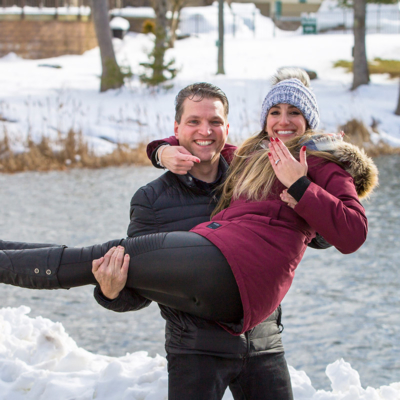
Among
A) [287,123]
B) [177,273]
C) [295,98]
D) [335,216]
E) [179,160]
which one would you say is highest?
[295,98]

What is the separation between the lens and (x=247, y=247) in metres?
2.59

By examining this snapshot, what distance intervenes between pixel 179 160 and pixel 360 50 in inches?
757

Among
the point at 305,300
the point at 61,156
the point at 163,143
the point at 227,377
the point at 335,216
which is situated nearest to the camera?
the point at 335,216

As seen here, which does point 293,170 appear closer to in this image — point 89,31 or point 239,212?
point 239,212

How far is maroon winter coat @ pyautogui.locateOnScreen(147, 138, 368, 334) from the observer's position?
2.54 metres

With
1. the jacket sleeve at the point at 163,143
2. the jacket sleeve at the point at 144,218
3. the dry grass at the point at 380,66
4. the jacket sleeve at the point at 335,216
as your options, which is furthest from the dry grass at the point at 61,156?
the dry grass at the point at 380,66

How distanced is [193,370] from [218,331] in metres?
0.19

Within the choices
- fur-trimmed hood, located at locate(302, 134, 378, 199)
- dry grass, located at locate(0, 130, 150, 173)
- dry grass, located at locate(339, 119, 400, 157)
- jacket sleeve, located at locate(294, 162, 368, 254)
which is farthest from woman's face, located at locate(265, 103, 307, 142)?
dry grass, located at locate(339, 119, 400, 157)

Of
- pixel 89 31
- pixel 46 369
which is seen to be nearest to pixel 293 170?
pixel 46 369

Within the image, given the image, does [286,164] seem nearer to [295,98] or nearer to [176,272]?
[295,98]

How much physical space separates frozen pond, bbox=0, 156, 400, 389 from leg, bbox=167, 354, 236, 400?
2.56 meters

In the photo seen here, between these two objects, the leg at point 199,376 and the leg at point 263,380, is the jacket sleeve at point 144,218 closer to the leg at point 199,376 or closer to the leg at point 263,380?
the leg at point 199,376

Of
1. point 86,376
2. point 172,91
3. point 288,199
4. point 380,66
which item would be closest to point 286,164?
point 288,199

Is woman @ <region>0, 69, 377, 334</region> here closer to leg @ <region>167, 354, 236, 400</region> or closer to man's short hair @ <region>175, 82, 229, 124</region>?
leg @ <region>167, 354, 236, 400</region>
